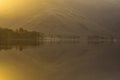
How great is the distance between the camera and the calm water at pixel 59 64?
133 cm

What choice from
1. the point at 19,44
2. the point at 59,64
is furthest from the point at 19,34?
the point at 59,64

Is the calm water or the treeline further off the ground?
the treeline

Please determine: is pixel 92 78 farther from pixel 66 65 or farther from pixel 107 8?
pixel 107 8

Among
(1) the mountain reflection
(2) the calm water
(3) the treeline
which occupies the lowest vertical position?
(2) the calm water

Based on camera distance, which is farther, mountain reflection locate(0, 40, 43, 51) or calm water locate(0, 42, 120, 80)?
mountain reflection locate(0, 40, 43, 51)

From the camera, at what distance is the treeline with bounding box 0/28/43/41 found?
92.7 inches

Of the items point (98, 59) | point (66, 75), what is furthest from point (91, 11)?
point (66, 75)

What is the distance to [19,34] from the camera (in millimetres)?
2395

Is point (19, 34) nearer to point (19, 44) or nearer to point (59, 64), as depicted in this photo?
point (19, 44)

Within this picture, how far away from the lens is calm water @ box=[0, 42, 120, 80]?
Answer: 1.33 meters

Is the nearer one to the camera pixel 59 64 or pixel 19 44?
pixel 59 64

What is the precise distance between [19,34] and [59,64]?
2.81ft

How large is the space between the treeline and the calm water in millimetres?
89

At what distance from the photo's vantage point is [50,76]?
1.31 m
